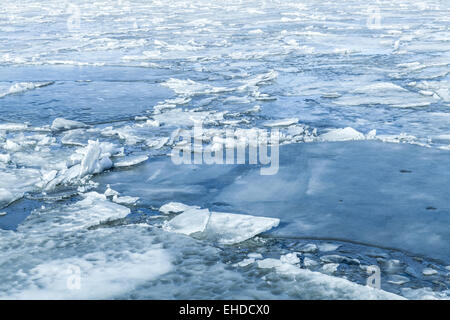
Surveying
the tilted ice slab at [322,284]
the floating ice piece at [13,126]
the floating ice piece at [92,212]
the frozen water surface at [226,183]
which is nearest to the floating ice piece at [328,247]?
the frozen water surface at [226,183]

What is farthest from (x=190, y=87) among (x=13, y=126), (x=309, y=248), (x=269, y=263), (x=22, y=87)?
(x=269, y=263)

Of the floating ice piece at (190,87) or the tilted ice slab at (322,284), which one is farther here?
the floating ice piece at (190,87)

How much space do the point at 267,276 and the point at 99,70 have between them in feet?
23.0

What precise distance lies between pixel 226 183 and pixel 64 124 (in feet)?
7.74

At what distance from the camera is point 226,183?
3.78 m

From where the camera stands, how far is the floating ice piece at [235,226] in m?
2.89

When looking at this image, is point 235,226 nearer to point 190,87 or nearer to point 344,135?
point 344,135

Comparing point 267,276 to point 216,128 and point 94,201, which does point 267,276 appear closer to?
point 94,201

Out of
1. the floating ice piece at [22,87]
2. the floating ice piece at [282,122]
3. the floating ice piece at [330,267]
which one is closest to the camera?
the floating ice piece at [330,267]

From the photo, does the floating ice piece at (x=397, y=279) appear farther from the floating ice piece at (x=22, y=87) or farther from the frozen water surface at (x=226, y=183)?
the floating ice piece at (x=22, y=87)

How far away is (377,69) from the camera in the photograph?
Answer: 8047 mm

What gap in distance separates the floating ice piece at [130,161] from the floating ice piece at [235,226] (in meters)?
1.31

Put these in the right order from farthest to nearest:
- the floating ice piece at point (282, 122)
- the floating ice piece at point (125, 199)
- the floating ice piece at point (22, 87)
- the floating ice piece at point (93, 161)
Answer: the floating ice piece at point (22, 87), the floating ice piece at point (282, 122), the floating ice piece at point (93, 161), the floating ice piece at point (125, 199)

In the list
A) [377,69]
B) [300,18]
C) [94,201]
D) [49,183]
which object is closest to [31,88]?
[49,183]
